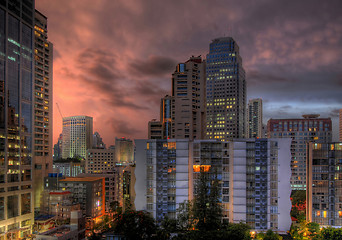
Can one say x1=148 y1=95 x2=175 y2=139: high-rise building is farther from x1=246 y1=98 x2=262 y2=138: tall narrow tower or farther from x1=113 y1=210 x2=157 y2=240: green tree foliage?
x1=246 y1=98 x2=262 y2=138: tall narrow tower

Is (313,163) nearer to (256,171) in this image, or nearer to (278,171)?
(278,171)

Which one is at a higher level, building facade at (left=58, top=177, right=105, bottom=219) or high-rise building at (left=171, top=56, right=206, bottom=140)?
high-rise building at (left=171, top=56, right=206, bottom=140)

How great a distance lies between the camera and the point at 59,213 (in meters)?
61.2

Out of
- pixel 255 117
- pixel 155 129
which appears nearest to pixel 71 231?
pixel 155 129

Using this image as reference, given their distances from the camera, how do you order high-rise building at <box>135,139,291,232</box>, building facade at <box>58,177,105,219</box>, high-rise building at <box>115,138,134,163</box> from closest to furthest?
high-rise building at <box>135,139,291,232</box> < building facade at <box>58,177,105,219</box> < high-rise building at <box>115,138,134,163</box>

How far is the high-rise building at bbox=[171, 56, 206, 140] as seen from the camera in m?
98.3

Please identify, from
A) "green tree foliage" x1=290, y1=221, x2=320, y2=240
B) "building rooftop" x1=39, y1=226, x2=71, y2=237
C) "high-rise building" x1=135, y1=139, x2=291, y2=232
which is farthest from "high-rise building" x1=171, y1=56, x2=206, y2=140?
"green tree foliage" x1=290, y1=221, x2=320, y2=240

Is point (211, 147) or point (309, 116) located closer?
point (211, 147)

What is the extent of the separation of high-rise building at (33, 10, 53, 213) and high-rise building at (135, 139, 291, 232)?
97.2 ft

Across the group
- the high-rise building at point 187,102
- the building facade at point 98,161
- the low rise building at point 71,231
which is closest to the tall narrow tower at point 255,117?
the building facade at point 98,161

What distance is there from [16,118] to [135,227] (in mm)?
32430

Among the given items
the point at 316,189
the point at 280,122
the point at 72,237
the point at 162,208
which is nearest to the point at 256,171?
the point at 316,189

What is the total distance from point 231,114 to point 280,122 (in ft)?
67.0

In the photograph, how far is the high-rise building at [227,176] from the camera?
51031 mm
